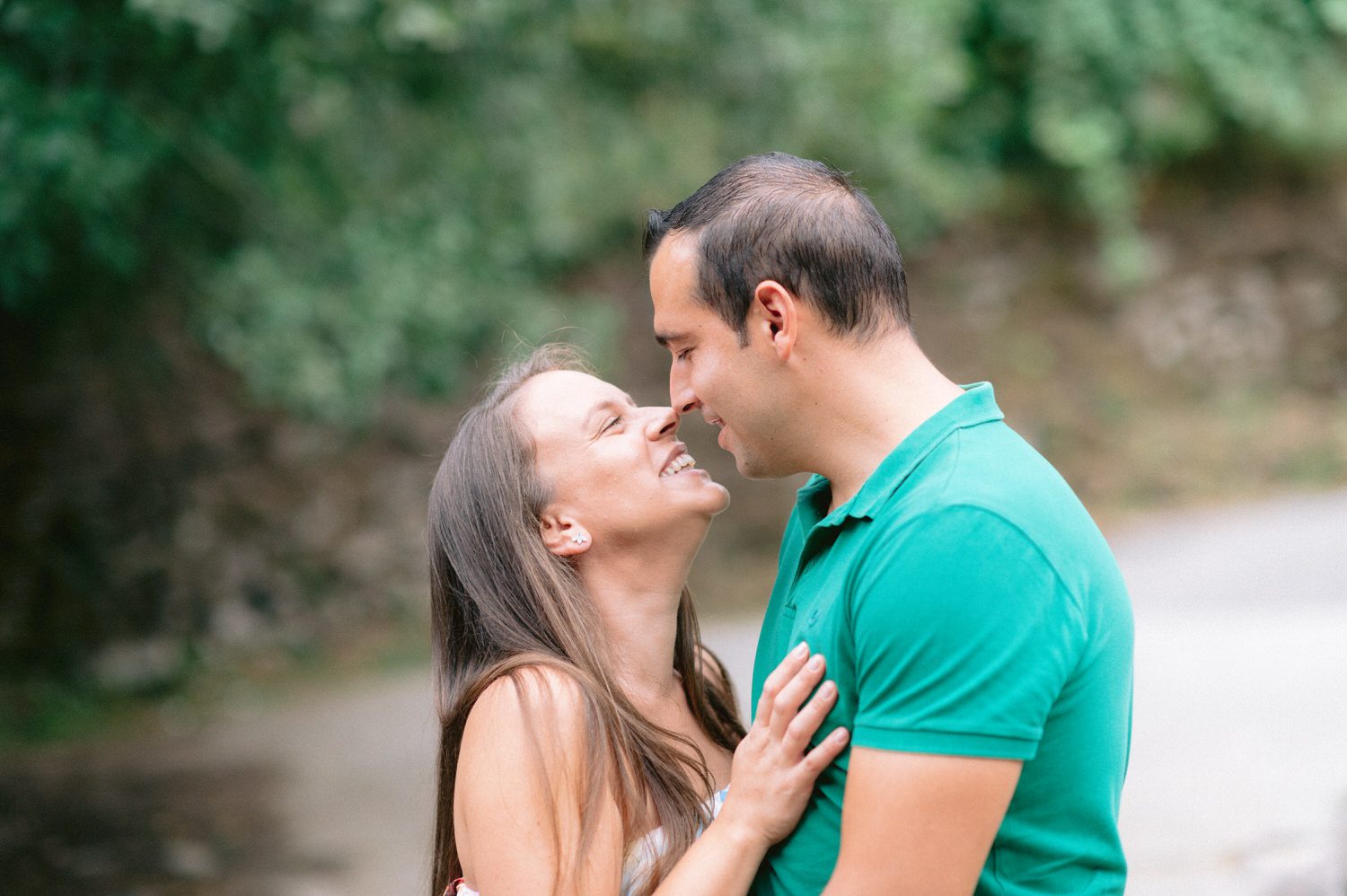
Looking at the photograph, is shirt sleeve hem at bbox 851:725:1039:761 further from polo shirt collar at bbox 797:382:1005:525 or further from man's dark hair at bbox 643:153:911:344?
man's dark hair at bbox 643:153:911:344

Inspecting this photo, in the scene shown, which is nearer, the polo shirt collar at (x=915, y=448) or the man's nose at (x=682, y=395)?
the polo shirt collar at (x=915, y=448)

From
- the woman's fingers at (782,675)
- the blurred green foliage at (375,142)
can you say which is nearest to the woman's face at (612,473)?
the woman's fingers at (782,675)

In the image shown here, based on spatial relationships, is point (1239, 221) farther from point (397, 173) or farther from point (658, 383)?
point (397, 173)

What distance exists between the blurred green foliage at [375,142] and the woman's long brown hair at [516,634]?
2.64m

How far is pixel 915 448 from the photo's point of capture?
1860 mm

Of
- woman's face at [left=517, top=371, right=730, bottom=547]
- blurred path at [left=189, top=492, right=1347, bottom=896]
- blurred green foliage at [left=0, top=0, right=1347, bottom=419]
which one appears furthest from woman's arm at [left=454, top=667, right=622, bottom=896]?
blurred green foliage at [left=0, top=0, right=1347, bottom=419]

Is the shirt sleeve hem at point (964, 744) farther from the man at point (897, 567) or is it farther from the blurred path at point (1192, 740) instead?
the blurred path at point (1192, 740)

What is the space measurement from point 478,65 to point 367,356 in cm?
150

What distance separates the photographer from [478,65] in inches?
235

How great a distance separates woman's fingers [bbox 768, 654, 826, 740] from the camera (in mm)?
1848

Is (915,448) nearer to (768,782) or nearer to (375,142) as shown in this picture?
(768,782)

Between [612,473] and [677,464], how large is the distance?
0.16m

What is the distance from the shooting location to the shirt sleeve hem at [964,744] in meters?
1.59

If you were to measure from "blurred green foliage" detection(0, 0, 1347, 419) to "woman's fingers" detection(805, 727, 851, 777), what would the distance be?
11.7 feet
